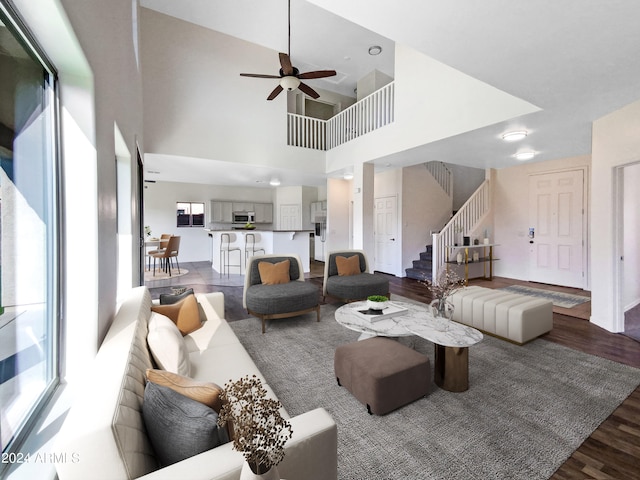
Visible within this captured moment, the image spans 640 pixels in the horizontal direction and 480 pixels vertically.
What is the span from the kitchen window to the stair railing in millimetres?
7592

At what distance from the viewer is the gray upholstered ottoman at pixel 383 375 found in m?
1.97

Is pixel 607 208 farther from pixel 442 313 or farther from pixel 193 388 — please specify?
pixel 193 388

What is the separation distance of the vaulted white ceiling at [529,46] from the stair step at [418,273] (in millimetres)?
2843

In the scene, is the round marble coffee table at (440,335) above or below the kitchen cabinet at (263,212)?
below

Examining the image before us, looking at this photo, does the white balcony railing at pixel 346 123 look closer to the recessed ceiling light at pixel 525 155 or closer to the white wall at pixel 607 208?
the recessed ceiling light at pixel 525 155

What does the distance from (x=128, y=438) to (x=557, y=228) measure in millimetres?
7646

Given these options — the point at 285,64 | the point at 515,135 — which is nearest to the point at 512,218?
the point at 515,135

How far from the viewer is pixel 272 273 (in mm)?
3963

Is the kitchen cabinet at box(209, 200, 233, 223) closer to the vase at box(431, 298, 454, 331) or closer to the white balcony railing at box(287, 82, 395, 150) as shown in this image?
the white balcony railing at box(287, 82, 395, 150)

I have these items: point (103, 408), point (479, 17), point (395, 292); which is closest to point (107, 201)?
point (103, 408)

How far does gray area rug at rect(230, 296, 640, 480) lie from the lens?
1.59 metres

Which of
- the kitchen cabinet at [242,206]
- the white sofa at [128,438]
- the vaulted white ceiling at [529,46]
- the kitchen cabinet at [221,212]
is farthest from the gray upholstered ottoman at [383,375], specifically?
the kitchen cabinet at [242,206]

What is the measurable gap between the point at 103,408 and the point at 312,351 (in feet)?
7.47

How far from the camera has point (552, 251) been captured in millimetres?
6070
